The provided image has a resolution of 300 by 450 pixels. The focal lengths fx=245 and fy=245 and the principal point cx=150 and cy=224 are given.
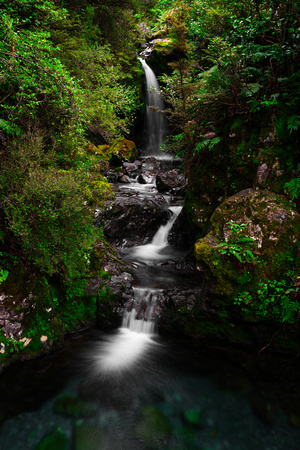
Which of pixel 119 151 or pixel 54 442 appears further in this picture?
pixel 119 151

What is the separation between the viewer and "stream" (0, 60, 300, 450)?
121 inches

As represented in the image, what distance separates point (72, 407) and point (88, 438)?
0.52 m

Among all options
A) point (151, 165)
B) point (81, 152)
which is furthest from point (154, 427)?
point (151, 165)

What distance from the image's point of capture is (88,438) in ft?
10.0

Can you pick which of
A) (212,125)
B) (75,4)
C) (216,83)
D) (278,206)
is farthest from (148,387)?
(75,4)

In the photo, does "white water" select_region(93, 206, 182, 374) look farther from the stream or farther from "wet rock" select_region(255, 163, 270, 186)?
"wet rock" select_region(255, 163, 270, 186)

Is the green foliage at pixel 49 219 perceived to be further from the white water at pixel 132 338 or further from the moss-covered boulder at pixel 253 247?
the moss-covered boulder at pixel 253 247

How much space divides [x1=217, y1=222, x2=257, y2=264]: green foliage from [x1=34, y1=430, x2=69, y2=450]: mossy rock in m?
3.45

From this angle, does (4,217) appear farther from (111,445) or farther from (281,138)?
(281,138)

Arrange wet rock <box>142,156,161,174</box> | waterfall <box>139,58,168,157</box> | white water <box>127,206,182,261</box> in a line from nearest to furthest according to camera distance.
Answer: white water <box>127,206,182,261</box> < wet rock <box>142,156,161,174</box> < waterfall <box>139,58,168,157</box>

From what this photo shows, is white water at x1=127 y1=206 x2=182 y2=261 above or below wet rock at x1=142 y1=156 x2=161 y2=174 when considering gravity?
below

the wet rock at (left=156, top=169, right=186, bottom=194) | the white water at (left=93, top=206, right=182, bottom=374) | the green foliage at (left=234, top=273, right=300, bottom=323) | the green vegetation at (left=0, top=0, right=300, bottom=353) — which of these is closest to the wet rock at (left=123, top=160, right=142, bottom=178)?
the wet rock at (left=156, top=169, right=186, bottom=194)

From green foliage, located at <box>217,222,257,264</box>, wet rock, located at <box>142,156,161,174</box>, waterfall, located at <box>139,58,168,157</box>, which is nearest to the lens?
green foliage, located at <box>217,222,257,264</box>

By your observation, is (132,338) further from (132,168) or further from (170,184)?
(132,168)
